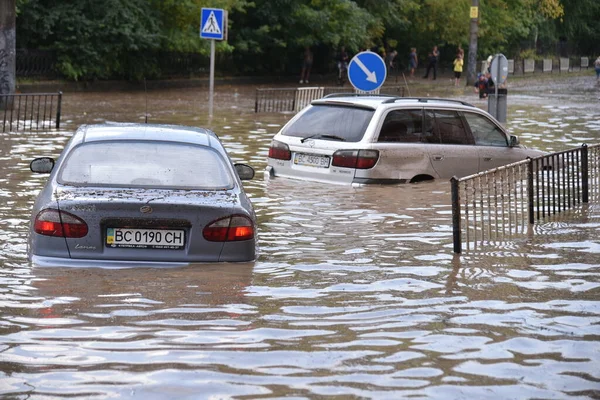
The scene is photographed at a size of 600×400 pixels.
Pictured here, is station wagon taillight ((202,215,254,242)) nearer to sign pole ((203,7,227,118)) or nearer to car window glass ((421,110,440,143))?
car window glass ((421,110,440,143))

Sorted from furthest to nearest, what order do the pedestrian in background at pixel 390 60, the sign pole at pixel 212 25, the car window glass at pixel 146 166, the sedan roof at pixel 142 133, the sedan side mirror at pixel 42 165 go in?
the pedestrian in background at pixel 390 60
the sign pole at pixel 212 25
the sedan side mirror at pixel 42 165
the sedan roof at pixel 142 133
the car window glass at pixel 146 166

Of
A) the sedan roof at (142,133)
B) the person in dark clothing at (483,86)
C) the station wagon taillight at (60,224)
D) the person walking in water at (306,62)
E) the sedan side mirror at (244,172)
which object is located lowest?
the station wagon taillight at (60,224)

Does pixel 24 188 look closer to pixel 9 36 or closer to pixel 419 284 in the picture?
pixel 419 284

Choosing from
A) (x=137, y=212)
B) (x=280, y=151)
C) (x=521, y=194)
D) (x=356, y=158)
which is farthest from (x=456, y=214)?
(x=280, y=151)

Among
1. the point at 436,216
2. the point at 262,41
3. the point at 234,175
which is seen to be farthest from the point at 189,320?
the point at 262,41

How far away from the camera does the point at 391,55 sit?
6375cm

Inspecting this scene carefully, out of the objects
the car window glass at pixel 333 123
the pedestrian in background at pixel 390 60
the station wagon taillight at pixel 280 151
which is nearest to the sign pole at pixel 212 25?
the station wagon taillight at pixel 280 151

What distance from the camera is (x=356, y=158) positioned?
16.8 m

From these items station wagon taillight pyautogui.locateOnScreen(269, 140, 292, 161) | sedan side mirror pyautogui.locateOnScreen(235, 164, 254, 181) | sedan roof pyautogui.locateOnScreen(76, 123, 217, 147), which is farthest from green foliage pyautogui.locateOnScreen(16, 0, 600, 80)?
sedan roof pyautogui.locateOnScreen(76, 123, 217, 147)

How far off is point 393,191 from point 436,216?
1.89 metres

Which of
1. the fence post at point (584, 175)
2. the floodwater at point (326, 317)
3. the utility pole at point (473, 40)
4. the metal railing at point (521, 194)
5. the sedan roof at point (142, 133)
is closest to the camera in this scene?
the floodwater at point (326, 317)

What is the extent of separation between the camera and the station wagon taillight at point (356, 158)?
659 inches

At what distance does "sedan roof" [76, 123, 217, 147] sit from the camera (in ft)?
35.3

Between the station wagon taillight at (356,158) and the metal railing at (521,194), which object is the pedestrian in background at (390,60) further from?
the metal railing at (521,194)
